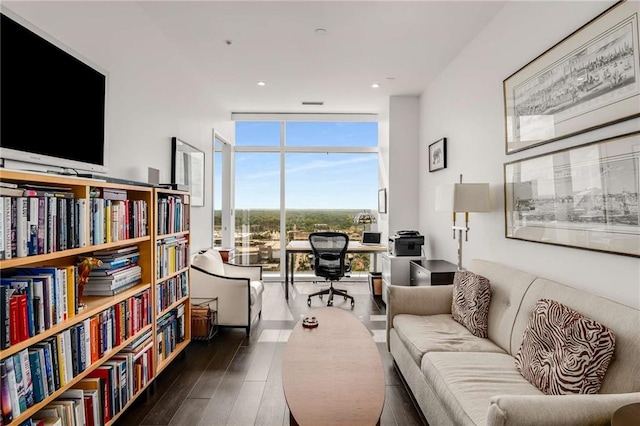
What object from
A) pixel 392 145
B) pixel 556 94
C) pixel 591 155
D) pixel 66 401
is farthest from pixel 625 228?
pixel 392 145

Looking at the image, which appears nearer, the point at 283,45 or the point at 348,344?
the point at 348,344

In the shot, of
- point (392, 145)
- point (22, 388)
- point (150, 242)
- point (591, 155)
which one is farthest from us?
point (392, 145)

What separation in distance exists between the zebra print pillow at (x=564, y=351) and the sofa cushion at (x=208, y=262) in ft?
9.67

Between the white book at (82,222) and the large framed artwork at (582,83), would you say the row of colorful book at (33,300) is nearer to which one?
the white book at (82,222)

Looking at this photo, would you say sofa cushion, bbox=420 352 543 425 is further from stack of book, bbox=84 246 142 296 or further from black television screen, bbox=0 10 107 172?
black television screen, bbox=0 10 107 172

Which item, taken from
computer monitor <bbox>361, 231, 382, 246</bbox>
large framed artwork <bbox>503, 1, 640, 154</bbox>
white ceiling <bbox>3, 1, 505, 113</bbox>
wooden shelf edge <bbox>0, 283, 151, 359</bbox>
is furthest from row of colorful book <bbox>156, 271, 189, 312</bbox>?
computer monitor <bbox>361, 231, 382, 246</bbox>

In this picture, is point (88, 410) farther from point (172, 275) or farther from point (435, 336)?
point (435, 336)

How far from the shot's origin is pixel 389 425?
2047 mm

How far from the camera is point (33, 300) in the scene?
141 centimetres

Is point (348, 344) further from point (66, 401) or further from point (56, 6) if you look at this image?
point (56, 6)

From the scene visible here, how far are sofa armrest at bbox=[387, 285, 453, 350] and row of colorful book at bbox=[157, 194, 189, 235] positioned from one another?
187 centimetres

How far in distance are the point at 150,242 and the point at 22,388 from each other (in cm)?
114

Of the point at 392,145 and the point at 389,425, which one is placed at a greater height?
the point at 392,145

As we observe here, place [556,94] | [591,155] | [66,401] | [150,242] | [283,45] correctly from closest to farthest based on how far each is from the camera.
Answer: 1. [66,401]
2. [591,155]
3. [556,94]
4. [150,242]
5. [283,45]
